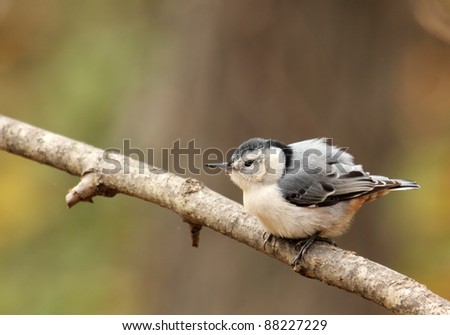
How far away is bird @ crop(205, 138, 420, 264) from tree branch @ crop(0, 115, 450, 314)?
93 mm

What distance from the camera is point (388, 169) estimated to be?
431 cm

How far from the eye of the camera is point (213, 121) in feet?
14.5

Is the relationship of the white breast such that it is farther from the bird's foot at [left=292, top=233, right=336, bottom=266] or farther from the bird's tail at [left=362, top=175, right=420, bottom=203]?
→ the bird's tail at [left=362, top=175, right=420, bottom=203]

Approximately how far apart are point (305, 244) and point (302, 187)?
0.30m

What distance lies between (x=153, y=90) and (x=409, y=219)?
7.52 ft

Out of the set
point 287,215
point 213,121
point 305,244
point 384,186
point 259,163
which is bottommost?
point 305,244

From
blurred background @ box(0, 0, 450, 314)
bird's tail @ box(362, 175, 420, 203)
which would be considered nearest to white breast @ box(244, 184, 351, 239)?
bird's tail @ box(362, 175, 420, 203)

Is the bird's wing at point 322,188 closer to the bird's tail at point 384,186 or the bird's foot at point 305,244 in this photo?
the bird's tail at point 384,186

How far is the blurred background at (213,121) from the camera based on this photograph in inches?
165

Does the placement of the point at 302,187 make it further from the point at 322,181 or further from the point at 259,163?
the point at 259,163

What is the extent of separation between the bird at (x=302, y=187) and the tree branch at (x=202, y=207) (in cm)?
9

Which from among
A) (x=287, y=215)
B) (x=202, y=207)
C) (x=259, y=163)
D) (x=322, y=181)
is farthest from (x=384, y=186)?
(x=202, y=207)

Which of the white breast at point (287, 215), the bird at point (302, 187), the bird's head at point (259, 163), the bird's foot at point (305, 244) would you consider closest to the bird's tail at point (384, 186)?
the bird at point (302, 187)
